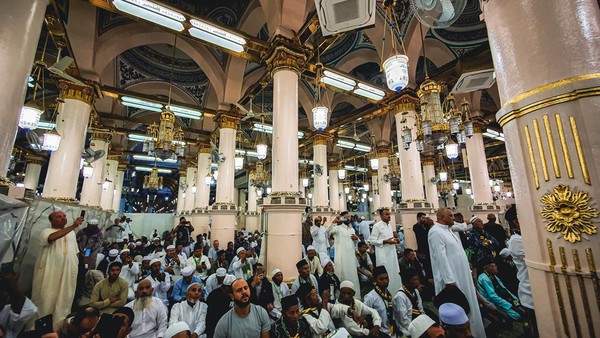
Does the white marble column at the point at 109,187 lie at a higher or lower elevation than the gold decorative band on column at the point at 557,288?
higher

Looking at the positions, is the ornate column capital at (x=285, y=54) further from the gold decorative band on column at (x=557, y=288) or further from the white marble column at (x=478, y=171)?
the white marble column at (x=478, y=171)

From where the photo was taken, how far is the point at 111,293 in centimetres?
325

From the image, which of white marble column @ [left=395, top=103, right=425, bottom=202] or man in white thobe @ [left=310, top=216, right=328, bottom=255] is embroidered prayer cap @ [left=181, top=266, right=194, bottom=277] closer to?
man in white thobe @ [left=310, top=216, right=328, bottom=255]

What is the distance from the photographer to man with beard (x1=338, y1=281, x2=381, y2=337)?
2754 mm

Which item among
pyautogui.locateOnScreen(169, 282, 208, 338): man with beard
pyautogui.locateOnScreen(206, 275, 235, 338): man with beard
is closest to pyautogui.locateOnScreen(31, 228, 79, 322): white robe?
pyautogui.locateOnScreen(169, 282, 208, 338): man with beard

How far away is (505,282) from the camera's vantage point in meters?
3.63

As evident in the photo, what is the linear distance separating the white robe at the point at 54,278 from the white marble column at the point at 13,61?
1.03 m

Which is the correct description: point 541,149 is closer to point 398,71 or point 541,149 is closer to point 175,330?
point 398,71

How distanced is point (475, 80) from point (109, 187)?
1442 cm

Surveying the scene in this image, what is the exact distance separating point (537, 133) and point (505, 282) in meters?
3.30

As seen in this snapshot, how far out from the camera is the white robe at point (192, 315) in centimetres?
298

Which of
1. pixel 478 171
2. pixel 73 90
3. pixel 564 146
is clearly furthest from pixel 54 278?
pixel 478 171

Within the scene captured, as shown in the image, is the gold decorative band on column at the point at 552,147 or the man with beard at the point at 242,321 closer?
the gold decorative band on column at the point at 552,147

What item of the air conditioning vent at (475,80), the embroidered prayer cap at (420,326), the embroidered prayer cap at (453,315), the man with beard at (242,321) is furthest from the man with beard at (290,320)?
the air conditioning vent at (475,80)
